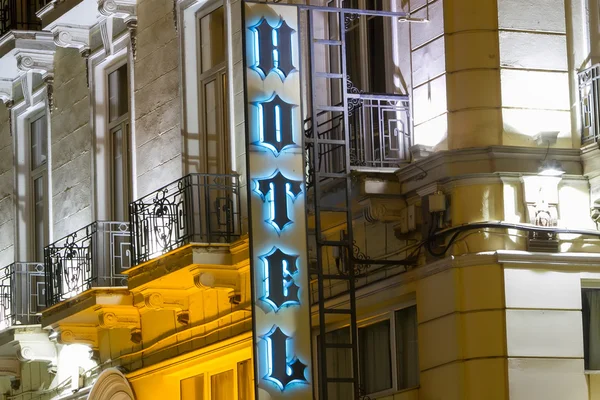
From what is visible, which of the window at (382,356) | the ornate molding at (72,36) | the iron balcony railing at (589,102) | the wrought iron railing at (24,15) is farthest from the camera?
the wrought iron railing at (24,15)

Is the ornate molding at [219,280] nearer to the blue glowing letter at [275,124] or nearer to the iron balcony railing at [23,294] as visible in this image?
the blue glowing letter at [275,124]

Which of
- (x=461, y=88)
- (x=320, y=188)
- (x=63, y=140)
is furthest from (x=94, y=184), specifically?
(x=461, y=88)

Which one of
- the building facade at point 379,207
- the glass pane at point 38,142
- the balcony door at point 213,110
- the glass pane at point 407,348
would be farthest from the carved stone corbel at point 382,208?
the glass pane at point 38,142

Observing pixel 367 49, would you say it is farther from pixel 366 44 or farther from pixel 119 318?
pixel 119 318

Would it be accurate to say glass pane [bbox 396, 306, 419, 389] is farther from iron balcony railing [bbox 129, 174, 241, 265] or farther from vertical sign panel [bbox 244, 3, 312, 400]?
iron balcony railing [bbox 129, 174, 241, 265]

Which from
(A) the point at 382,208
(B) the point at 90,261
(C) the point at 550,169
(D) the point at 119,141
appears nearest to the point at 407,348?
(A) the point at 382,208

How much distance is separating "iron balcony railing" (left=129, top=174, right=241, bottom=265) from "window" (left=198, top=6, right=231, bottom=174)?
390 millimetres

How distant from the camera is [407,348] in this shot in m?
20.7

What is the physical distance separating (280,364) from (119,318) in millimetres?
7568

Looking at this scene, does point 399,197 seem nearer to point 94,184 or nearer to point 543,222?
point 543,222

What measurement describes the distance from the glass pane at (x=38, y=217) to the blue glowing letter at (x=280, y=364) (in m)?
12.5

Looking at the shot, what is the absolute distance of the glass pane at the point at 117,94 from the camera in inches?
1126

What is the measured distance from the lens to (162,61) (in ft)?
87.8

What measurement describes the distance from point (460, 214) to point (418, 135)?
4.59ft
